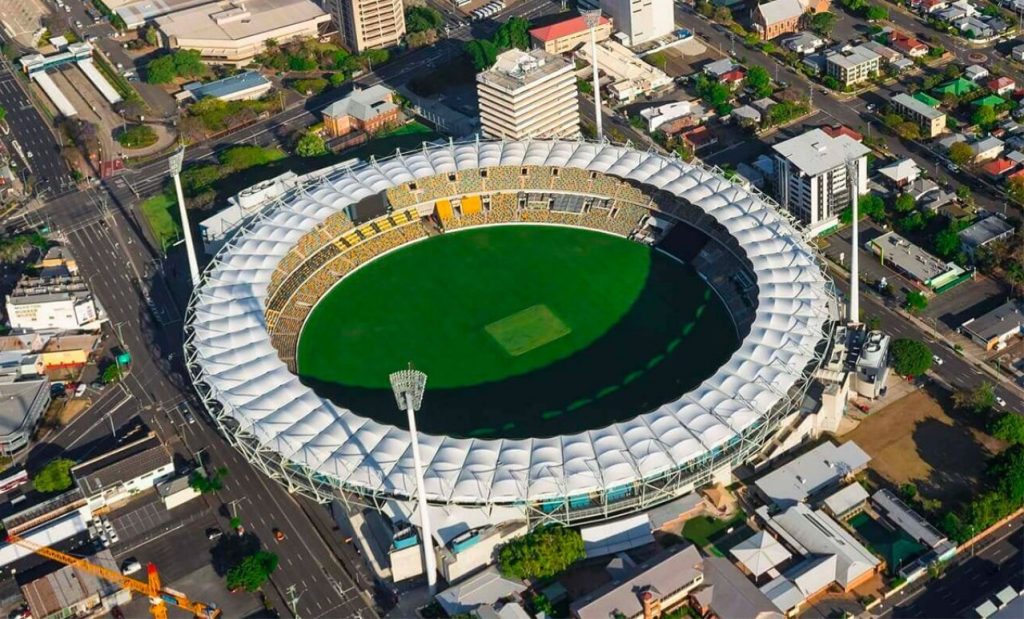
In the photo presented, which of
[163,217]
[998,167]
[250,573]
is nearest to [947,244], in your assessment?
[998,167]

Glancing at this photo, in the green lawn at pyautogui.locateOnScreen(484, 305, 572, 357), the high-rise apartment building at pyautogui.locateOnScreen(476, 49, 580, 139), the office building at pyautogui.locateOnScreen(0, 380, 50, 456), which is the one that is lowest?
the green lawn at pyautogui.locateOnScreen(484, 305, 572, 357)

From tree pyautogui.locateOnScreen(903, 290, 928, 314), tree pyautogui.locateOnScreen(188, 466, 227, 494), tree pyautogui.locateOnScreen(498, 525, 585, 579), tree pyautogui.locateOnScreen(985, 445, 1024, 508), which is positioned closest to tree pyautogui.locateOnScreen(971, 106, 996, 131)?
tree pyautogui.locateOnScreen(903, 290, 928, 314)

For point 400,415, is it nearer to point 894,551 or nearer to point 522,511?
point 522,511

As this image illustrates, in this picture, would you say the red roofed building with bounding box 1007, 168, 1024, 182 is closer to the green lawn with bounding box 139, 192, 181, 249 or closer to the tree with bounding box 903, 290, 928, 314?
the tree with bounding box 903, 290, 928, 314

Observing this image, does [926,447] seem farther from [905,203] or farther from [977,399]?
[905,203]

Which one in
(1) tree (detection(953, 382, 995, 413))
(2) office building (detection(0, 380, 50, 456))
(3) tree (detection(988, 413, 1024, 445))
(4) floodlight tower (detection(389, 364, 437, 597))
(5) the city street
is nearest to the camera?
(4) floodlight tower (detection(389, 364, 437, 597))

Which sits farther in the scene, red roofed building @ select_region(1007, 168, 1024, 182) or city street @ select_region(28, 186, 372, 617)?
red roofed building @ select_region(1007, 168, 1024, 182)

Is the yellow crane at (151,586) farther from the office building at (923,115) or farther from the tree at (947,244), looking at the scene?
the office building at (923,115)

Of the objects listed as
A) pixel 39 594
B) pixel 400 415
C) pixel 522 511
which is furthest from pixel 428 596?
pixel 39 594
